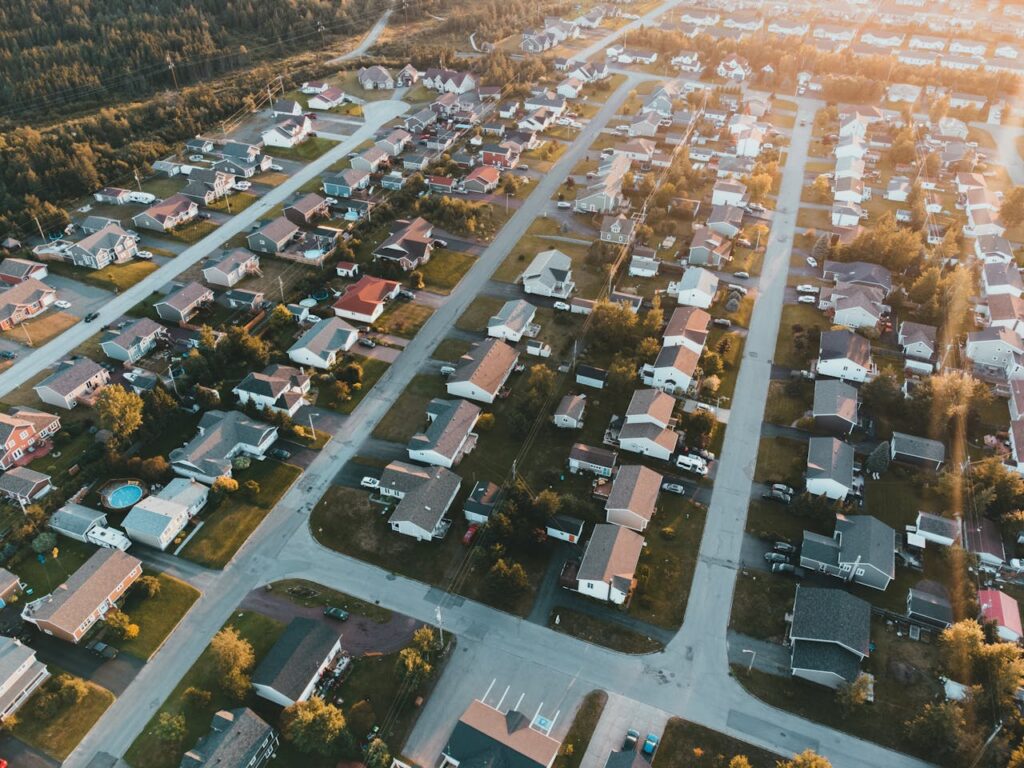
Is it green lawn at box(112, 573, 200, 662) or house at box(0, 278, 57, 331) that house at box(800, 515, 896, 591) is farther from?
house at box(0, 278, 57, 331)

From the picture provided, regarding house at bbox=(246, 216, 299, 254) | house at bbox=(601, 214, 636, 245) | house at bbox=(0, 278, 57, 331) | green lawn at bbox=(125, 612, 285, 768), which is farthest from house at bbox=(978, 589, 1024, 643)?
house at bbox=(0, 278, 57, 331)

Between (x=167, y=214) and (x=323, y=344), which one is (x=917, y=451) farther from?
(x=167, y=214)

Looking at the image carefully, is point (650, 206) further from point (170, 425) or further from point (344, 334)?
point (170, 425)

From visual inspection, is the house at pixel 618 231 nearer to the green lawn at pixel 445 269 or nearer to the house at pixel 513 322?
the green lawn at pixel 445 269

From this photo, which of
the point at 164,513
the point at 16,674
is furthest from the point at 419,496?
the point at 16,674

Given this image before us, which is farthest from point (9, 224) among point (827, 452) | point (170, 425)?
point (827, 452)

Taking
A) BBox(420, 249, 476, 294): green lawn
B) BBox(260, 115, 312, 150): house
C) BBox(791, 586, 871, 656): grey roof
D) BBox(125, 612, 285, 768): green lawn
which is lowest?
BBox(125, 612, 285, 768): green lawn
